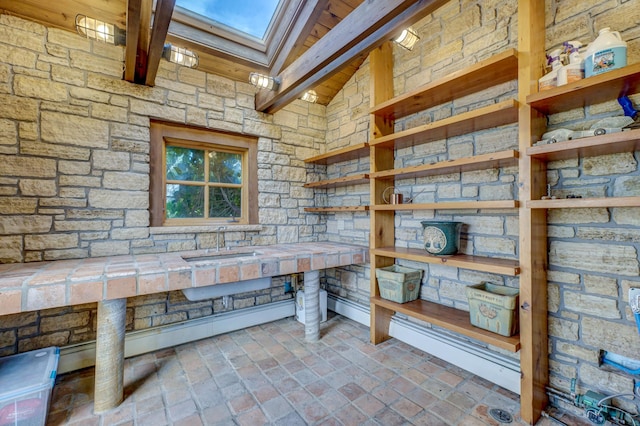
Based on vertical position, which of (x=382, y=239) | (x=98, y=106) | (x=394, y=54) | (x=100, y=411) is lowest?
(x=100, y=411)

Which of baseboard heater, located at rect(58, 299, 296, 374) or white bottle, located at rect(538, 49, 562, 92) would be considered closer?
white bottle, located at rect(538, 49, 562, 92)

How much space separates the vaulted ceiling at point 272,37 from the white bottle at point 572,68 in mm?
742

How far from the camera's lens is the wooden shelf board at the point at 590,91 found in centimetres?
125

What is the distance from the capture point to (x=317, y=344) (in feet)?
8.23

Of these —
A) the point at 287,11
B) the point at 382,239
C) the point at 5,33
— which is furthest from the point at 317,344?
the point at 5,33

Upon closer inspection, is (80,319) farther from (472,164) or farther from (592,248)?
(592,248)

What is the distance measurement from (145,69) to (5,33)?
861 mm

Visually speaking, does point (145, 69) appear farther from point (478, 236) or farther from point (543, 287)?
Result: point (543, 287)

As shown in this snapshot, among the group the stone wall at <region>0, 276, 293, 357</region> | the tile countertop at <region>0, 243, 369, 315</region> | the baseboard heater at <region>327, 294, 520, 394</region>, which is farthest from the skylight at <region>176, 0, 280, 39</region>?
the baseboard heater at <region>327, 294, 520, 394</region>

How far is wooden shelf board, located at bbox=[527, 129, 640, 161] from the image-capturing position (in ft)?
4.08

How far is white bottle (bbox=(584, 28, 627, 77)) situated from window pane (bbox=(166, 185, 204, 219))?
9.68ft

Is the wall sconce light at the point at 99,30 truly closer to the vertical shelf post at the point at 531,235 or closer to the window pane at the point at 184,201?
the window pane at the point at 184,201

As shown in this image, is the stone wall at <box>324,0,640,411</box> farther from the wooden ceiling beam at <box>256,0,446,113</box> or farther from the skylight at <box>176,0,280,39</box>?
the skylight at <box>176,0,280,39</box>

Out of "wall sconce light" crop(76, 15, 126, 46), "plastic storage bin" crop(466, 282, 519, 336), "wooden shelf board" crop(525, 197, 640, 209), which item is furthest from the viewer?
"wall sconce light" crop(76, 15, 126, 46)
